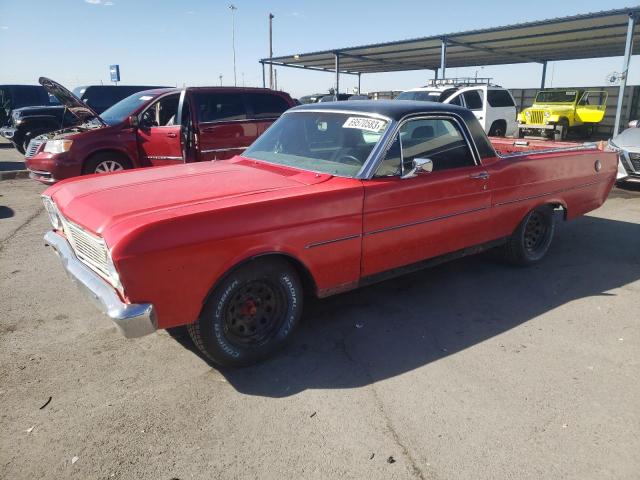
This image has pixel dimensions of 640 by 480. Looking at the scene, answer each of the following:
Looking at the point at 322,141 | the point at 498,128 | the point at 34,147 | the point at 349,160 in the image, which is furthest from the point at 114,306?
the point at 498,128

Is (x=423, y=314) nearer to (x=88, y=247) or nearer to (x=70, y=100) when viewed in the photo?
(x=88, y=247)

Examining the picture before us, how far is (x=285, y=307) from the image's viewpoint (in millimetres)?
3201

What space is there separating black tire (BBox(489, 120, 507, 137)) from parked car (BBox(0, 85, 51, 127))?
1587 centimetres

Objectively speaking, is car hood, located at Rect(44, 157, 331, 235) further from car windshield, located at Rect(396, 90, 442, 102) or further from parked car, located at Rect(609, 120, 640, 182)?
car windshield, located at Rect(396, 90, 442, 102)

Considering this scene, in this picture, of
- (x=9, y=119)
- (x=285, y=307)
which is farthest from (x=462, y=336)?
(x=9, y=119)

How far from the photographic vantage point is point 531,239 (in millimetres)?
5023

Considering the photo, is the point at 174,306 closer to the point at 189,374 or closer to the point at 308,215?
the point at 189,374

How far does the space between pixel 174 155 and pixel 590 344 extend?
6.38 meters

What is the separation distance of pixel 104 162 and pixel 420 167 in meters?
6.09

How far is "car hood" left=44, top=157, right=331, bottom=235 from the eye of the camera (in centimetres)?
274

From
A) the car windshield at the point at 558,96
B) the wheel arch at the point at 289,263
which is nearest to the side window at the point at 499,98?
the car windshield at the point at 558,96

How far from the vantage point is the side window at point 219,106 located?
7.54 m

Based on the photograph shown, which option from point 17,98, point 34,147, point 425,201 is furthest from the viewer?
point 17,98

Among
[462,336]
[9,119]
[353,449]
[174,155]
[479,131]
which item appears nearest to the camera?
[353,449]
